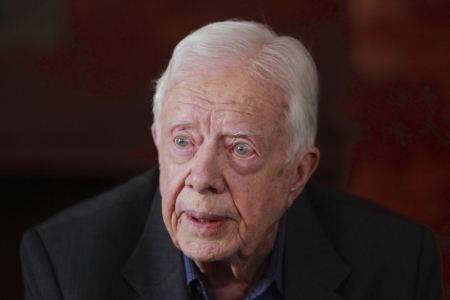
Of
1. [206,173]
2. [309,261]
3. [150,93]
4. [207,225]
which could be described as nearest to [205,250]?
[207,225]

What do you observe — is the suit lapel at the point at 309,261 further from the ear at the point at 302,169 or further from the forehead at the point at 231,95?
the forehead at the point at 231,95

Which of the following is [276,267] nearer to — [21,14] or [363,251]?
[363,251]

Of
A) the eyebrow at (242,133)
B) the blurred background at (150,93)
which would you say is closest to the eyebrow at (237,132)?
the eyebrow at (242,133)

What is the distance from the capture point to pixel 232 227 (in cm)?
187

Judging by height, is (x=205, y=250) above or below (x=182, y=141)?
below

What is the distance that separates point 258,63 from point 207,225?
17.4 inches

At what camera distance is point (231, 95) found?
183 cm

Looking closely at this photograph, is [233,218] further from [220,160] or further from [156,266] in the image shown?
[156,266]

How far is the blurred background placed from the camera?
154 inches

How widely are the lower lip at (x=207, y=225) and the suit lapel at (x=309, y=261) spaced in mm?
380

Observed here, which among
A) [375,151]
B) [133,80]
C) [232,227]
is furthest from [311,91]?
[133,80]

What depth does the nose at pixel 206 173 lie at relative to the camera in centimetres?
180

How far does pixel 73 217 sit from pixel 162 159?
16.1 inches

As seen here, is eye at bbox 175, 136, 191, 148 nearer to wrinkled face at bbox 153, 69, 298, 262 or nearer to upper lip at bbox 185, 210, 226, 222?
wrinkled face at bbox 153, 69, 298, 262
